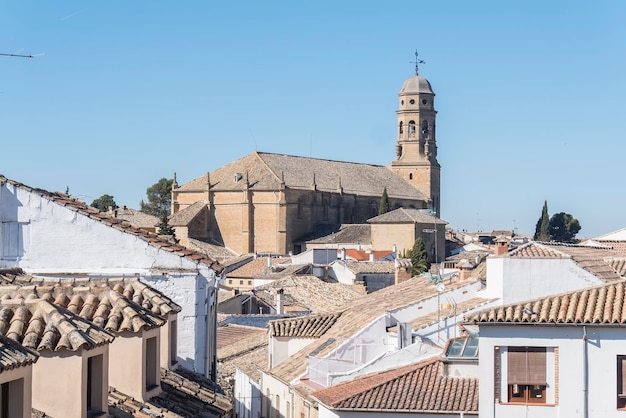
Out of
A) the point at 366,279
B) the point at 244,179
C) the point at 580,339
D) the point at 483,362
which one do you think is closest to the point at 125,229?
the point at 483,362

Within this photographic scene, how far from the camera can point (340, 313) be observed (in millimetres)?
28625

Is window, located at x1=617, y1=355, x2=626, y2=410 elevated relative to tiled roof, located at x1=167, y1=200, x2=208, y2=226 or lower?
lower

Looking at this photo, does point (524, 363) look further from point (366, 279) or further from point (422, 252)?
point (422, 252)

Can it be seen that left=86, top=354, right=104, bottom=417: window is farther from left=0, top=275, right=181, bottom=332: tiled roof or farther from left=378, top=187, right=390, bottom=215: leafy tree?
left=378, top=187, right=390, bottom=215: leafy tree

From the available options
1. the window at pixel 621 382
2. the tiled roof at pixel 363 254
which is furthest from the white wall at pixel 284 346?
the tiled roof at pixel 363 254

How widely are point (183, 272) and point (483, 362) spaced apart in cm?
434

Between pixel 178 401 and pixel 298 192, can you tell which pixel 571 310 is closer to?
pixel 178 401

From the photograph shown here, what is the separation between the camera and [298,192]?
11681 centimetres

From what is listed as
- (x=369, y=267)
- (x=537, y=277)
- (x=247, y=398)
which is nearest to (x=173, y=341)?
(x=537, y=277)

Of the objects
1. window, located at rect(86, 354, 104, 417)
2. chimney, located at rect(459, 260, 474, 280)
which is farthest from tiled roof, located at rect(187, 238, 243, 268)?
window, located at rect(86, 354, 104, 417)

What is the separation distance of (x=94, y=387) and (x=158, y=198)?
143m

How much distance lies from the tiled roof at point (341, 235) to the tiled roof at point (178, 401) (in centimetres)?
9560

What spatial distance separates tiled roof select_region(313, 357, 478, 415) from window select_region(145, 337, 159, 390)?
5.96 meters

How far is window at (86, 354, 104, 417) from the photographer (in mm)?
9461
